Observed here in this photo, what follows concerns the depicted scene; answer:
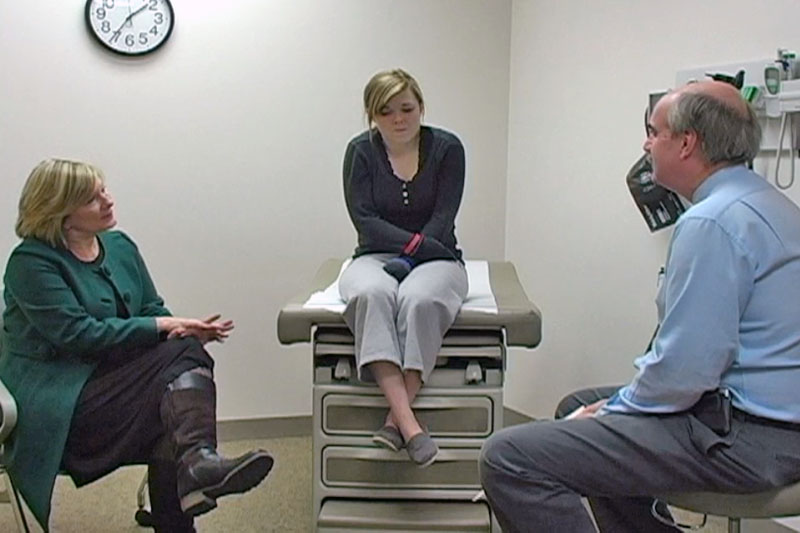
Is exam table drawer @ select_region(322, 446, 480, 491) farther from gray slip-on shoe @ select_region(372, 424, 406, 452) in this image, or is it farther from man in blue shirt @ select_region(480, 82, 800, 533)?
man in blue shirt @ select_region(480, 82, 800, 533)

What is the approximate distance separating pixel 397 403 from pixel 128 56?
1.74 metres

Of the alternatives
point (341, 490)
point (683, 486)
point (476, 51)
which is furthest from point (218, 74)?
point (683, 486)

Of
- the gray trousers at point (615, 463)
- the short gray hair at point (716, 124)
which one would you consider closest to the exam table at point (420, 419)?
the gray trousers at point (615, 463)

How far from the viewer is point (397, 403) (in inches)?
93.5

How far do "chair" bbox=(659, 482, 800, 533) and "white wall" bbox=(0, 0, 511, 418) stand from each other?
2.03m

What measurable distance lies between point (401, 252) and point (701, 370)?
1224 millimetres

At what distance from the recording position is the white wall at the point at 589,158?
9.27ft

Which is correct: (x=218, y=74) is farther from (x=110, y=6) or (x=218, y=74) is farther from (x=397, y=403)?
(x=397, y=403)

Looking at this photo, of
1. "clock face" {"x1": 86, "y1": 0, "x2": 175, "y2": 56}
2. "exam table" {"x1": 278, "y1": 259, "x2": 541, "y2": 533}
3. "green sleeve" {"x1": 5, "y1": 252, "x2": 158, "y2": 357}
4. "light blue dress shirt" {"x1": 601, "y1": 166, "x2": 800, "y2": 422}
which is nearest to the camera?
"light blue dress shirt" {"x1": 601, "y1": 166, "x2": 800, "y2": 422}

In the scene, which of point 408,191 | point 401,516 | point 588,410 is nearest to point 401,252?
point 408,191

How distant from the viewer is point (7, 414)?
2078 mm

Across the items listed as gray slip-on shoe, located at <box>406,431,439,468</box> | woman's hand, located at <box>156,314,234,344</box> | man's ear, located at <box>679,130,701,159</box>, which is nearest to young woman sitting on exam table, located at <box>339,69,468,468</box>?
gray slip-on shoe, located at <box>406,431,439,468</box>

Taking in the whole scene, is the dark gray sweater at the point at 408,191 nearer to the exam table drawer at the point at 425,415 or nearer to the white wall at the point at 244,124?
the exam table drawer at the point at 425,415

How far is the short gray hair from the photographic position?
1.77 meters
